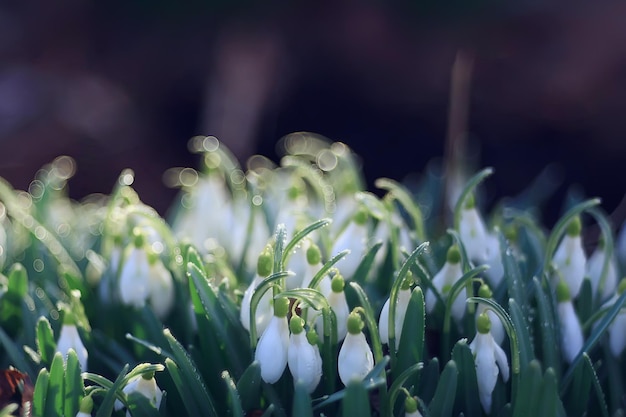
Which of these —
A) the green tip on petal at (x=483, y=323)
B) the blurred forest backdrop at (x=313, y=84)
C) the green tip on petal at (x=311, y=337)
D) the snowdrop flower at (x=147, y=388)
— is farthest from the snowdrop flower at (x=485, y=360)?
the blurred forest backdrop at (x=313, y=84)

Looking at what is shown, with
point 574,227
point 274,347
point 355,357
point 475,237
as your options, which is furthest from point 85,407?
point 574,227

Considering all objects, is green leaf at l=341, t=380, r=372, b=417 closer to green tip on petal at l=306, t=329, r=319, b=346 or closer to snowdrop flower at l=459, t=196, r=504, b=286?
green tip on petal at l=306, t=329, r=319, b=346

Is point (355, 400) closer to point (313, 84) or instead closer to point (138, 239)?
point (138, 239)

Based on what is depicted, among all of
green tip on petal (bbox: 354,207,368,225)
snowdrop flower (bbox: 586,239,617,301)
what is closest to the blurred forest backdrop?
snowdrop flower (bbox: 586,239,617,301)

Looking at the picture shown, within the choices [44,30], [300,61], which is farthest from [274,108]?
[44,30]

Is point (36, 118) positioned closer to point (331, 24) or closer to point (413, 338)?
point (331, 24)

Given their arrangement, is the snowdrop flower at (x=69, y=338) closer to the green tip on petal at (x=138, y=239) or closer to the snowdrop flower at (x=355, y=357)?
the green tip on petal at (x=138, y=239)
